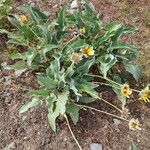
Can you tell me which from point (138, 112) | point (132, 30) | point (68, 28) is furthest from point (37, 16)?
point (138, 112)

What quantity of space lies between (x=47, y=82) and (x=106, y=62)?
0.52 meters

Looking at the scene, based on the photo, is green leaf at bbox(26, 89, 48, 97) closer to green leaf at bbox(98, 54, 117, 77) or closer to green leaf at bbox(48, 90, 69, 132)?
green leaf at bbox(48, 90, 69, 132)

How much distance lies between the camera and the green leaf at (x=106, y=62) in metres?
3.66

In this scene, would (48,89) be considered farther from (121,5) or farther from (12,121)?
(121,5)

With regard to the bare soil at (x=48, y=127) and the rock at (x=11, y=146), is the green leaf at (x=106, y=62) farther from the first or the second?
the rock at (x=11, y=146)

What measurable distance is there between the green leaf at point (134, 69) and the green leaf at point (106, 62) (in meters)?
0.18

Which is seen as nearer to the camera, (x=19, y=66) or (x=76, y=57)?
(x=76, y=57)

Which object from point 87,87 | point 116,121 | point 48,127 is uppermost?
point 87,87

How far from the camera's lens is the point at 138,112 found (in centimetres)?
376

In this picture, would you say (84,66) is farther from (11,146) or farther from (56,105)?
(11,146)

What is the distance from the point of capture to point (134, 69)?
3826mm

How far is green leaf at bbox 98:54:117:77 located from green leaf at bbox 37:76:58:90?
0.39 metres

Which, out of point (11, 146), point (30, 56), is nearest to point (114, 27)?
point (30, 56)

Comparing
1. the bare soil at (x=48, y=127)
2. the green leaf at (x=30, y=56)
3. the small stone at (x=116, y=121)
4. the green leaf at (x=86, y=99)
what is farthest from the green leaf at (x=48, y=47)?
the small stone at (x=116, y=121)
